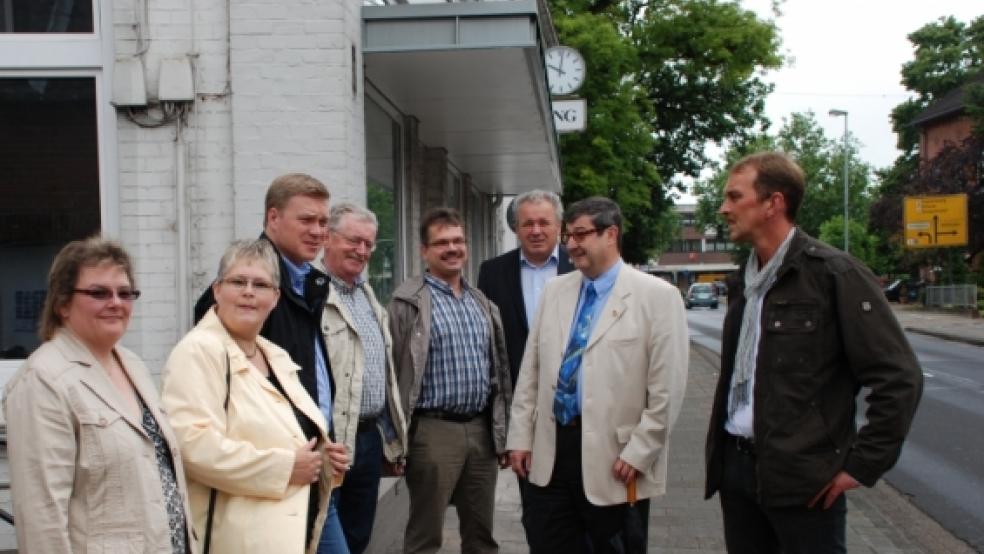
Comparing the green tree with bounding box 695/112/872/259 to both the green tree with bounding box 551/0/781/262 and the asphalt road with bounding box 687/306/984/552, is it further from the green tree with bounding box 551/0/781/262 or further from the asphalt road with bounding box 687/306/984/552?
the asphalt road with bounding box 687/306/984/552

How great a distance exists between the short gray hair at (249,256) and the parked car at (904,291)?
55975 millimetres

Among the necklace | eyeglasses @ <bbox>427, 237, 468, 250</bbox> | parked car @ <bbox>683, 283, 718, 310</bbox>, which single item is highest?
eyeglasses @ <bbox>427, 237, 468, 250</bbox>

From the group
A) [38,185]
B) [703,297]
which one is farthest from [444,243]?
[703,297]

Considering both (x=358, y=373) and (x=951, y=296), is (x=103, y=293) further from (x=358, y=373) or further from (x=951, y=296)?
(x=951, y=296)

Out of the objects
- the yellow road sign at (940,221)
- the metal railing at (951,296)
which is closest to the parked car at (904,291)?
the metal railing at (951,296)

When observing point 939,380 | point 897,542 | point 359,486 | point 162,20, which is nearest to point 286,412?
point 359,486

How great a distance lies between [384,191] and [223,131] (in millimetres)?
2749

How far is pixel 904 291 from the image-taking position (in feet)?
183

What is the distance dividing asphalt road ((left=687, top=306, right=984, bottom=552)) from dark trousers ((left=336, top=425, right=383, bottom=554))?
14.1 ft

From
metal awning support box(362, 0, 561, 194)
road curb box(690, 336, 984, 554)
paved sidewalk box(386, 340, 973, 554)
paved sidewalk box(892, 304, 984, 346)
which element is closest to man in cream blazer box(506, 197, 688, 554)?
paved sidewalk box(386, 340, 973, 554)

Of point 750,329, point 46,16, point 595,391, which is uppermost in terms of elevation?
point 46,16

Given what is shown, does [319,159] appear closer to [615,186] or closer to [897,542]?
[897,542]

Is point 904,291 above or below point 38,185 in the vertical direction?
below

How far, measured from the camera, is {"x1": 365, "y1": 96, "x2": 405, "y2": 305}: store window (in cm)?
793
